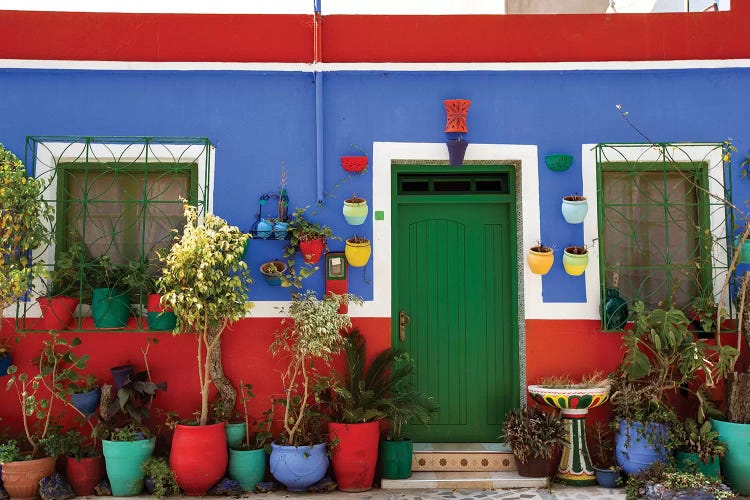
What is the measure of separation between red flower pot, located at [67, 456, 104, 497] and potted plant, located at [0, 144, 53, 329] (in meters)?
1.32

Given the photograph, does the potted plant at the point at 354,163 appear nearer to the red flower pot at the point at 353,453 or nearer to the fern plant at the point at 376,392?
the fern plant at the point at 376,392

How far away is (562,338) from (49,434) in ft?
13.5

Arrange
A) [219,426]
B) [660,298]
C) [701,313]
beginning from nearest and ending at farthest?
[219,426]
[701,313]
[660,298]

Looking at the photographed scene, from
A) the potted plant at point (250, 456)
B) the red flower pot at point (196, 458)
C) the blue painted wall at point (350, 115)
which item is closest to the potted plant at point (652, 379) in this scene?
the blue painted wall at point (350, 115)

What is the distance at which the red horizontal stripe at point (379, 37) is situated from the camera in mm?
5840

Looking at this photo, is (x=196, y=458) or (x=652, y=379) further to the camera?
(x=652, y=379)

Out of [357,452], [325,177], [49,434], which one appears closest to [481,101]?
[325,177]

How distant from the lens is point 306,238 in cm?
556

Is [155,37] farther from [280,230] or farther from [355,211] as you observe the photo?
[355,211]

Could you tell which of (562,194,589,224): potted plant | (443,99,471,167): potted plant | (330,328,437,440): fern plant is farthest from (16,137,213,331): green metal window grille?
(562,194,589,224): potted plant

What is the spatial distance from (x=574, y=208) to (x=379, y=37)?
2184 millimetres

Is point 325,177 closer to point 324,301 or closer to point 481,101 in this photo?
point 324,301

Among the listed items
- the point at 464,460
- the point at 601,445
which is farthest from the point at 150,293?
the point at 601,445

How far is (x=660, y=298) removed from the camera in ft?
→ 19.5
